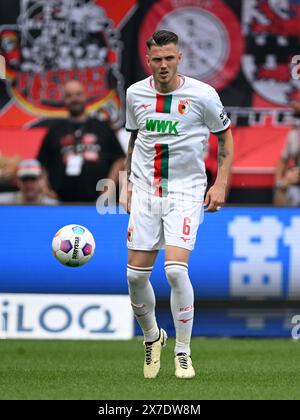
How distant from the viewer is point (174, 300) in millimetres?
8688

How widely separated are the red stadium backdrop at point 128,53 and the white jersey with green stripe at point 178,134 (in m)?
6.55

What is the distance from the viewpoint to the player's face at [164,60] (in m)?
A: 8.51

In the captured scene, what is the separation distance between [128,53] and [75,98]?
1541mm

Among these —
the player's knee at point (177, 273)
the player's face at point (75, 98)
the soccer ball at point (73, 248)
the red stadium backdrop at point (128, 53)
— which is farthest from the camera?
the red stadium backdrop at point (128, 53)

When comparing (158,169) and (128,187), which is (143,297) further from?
(158,169)

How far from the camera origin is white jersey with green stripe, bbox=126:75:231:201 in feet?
28.5

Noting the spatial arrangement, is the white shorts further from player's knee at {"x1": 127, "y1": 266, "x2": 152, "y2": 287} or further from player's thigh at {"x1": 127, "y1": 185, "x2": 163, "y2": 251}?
player's knee at {"x1": 127, "y1": 266, "x2": 152, "y2": 287}

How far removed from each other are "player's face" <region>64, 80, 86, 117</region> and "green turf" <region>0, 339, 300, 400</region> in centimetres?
347

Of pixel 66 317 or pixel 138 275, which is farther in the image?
pixel 66 317

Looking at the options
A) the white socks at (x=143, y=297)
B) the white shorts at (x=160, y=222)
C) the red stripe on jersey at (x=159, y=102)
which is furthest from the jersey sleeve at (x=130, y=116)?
the white socks at (x=143, y=297)

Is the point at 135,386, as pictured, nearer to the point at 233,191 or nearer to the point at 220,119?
the point at 220,119

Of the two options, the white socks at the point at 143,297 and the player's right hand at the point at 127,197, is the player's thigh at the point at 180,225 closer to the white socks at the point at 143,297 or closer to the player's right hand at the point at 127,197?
the white socks at the point at 143,297

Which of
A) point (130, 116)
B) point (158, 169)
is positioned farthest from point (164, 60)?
point (158, 169)

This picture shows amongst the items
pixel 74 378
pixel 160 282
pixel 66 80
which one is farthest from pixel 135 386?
pixel 66 80
